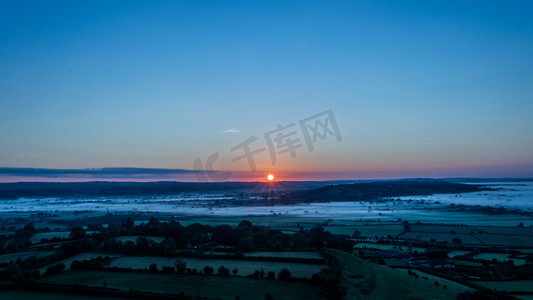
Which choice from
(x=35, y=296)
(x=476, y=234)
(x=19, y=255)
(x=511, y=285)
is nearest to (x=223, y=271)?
(x=35, y=296)

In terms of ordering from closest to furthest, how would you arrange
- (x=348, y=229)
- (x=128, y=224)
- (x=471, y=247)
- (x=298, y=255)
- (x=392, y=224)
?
1. (x=298, y=255)
2. (x=471, y=247)
3. (x=128, y=224)
4. (x=348, y=229)
5. (x=392, y=224)

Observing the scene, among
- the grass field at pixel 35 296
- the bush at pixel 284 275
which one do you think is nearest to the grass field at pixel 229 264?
the bush at pixel 284 275

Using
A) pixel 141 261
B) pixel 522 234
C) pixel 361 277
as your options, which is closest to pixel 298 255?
pixel 361 277

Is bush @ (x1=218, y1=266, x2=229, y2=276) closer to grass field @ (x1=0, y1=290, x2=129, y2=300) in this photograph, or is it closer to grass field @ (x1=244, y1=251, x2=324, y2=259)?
grass field @ (x1=244, y1=251, x2=324, y2=259)

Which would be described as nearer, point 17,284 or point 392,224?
point 17,284

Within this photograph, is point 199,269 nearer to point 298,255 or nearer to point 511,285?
point 298,255

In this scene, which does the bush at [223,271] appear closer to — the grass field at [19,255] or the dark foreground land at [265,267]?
the dark foreground land at [265,267]

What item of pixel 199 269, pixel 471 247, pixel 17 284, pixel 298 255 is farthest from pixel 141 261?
pixel 471 247

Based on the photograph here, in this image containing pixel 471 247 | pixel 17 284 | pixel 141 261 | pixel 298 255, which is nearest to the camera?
pixel 17 284
